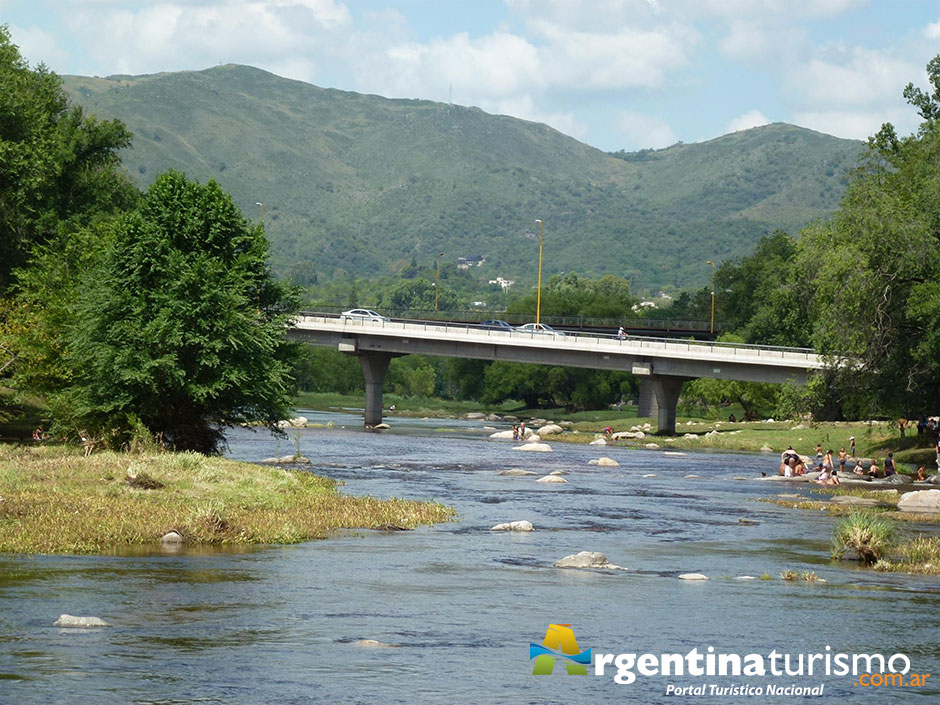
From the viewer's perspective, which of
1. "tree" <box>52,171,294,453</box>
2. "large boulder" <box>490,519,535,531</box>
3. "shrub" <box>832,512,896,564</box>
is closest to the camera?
"shrub" <box>832,512,896,564</box>

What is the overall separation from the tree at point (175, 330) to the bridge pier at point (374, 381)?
66189 millimetres

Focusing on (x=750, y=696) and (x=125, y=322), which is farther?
(x=125, y=322)

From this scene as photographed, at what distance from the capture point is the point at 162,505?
111 feet

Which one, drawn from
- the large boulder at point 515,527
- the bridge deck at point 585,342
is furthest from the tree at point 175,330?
the bridge deck at point 585,342

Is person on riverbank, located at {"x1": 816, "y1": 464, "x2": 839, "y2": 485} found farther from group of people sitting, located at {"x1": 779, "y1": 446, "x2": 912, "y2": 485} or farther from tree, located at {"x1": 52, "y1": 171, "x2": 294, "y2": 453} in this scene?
tree, located at {"x1": 52, "y1": 171, "x2": 294, "y2": 453}

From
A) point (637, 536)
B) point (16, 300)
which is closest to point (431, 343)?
point (16, 300)

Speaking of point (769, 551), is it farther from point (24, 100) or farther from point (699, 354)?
point (699, 354)

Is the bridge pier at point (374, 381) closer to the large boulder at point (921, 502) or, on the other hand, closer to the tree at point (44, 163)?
the tree at point (44, 163)

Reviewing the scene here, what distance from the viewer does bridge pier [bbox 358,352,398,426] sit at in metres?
115

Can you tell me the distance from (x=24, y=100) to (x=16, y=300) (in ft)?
52.6

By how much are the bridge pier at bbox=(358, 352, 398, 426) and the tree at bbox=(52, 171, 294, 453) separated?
217 ft

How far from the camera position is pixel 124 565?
2736 cm

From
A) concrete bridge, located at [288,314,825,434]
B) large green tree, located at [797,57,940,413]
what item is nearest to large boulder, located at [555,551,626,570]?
large green tree, located at [797,57,940,413]

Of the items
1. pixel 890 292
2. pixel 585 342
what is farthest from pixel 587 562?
pixel 585 342
